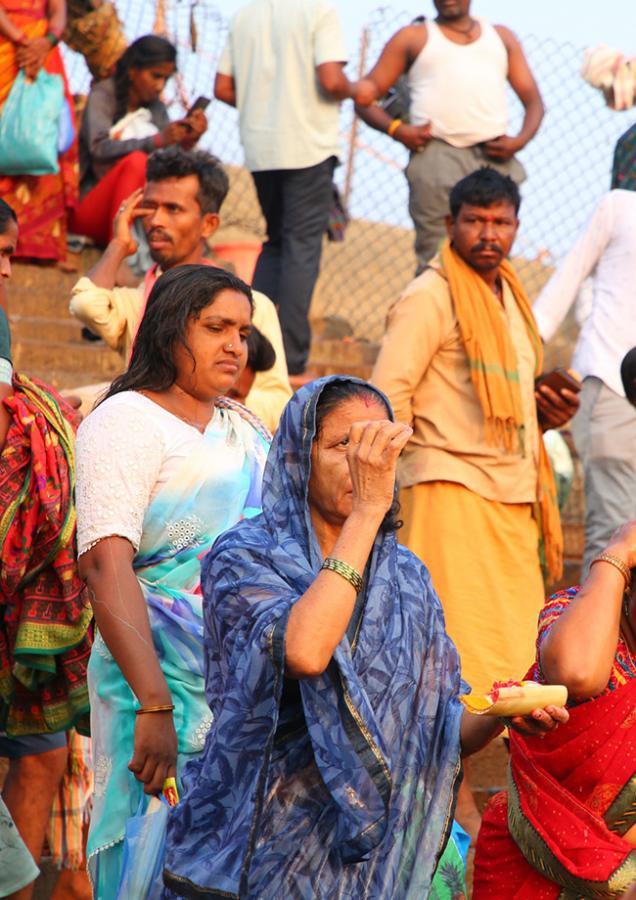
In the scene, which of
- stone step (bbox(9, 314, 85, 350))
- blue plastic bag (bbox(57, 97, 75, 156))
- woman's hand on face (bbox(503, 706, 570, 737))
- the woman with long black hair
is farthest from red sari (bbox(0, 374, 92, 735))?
blue plastic bag (bbox(57, 97, 75, 156))

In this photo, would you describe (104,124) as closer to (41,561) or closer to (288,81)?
(288,81)

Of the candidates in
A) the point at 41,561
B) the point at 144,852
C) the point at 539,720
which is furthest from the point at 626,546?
the point at 41,561

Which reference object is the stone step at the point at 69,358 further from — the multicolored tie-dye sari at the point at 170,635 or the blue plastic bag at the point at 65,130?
the multicolored tie-dye sari at the point at 170,635

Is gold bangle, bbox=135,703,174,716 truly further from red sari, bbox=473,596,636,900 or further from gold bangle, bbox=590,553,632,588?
gold bangle, bbox=590,553,632,588

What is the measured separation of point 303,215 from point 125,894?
4.69 metres

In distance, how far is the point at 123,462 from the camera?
12.9 ft

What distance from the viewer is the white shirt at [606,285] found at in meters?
6.89

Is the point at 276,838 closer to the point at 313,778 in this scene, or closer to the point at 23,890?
the point at 313,778

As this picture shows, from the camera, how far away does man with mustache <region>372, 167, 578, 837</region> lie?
5.84 meters

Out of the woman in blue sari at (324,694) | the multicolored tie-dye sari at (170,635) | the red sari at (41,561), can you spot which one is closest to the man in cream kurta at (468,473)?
the red sari at (41,561)

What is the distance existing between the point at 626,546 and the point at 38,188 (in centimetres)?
666

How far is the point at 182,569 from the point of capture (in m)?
4.00

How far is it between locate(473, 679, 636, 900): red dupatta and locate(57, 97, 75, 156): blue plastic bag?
6.61m

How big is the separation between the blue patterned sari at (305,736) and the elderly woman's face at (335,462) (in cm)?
4
